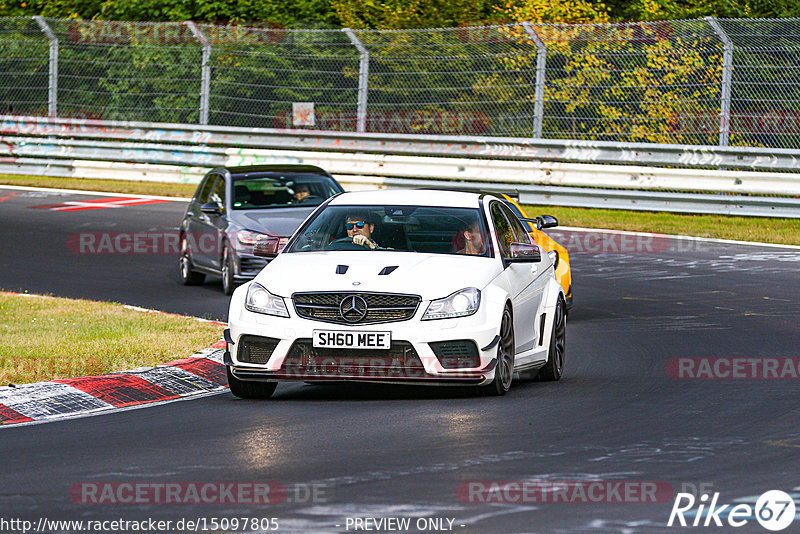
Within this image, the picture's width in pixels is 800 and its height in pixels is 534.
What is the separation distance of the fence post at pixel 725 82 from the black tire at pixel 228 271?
991cm

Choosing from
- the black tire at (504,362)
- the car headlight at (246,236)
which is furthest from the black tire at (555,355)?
the car headlight at (246,236)

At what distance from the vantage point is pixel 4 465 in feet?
24.3

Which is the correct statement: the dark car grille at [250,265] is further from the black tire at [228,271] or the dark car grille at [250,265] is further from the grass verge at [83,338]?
the grass verge at [83,338]

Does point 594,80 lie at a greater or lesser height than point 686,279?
greater

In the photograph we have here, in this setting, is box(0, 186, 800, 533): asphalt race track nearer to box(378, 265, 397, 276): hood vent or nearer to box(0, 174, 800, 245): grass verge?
box(378, 265, 397, 276): hood vent

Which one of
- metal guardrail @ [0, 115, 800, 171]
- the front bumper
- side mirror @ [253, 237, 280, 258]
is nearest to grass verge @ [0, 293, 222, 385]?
side mirror @ [253, 237, 280, 258]

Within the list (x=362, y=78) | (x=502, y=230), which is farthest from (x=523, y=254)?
(x=362, y=78)

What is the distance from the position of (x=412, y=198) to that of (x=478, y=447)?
355cm

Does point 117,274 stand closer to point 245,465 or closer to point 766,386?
point 766,386

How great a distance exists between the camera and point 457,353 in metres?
9.38

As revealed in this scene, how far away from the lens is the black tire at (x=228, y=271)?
1662 cm

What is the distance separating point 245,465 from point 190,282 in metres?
10.7

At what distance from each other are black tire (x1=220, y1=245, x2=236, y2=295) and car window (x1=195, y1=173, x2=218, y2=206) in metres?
1.66

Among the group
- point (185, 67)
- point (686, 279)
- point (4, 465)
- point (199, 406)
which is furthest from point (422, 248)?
point (185, 67)
